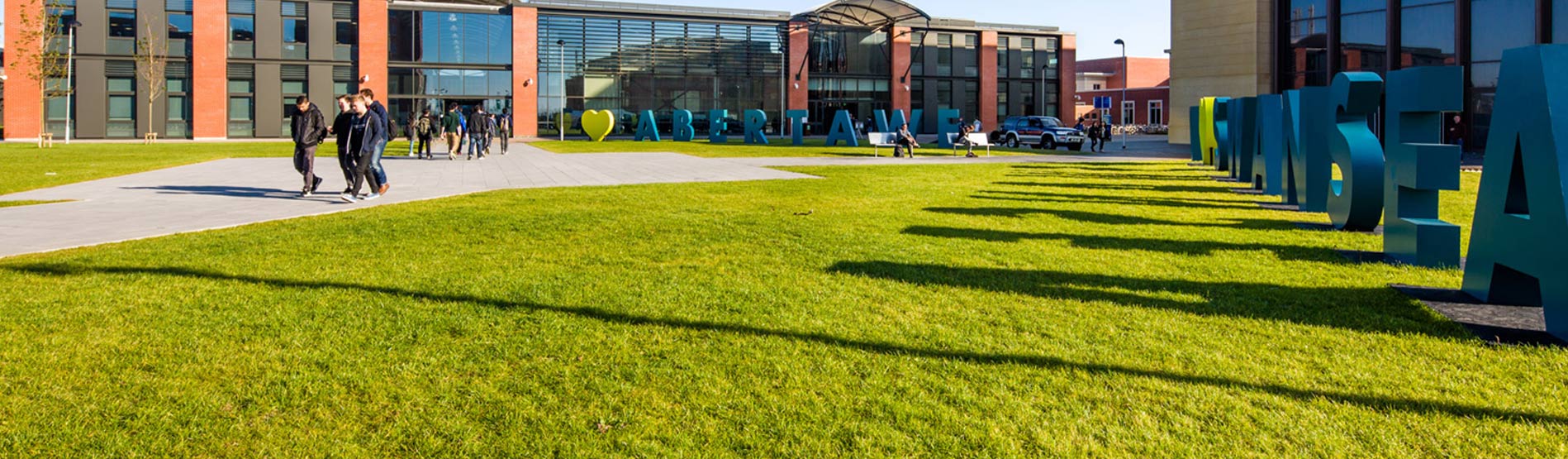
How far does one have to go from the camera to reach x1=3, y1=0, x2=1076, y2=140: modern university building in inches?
2073

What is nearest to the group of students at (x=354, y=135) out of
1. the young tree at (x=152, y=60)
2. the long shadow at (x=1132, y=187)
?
the long shadow at (x=1132, y=187)

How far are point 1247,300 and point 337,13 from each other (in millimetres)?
55491

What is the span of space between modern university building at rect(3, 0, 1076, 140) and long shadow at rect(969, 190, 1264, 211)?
44385mm

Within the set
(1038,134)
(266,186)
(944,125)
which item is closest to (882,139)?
(944,125)

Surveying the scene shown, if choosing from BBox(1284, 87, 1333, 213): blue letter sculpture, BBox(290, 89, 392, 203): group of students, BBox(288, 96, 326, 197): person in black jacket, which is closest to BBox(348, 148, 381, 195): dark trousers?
BBox(290, 89, 392, 203): group of students

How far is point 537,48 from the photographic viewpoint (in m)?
58.9

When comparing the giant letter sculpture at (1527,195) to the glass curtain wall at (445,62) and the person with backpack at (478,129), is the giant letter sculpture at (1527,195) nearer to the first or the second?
the person with backpack at (478,129)

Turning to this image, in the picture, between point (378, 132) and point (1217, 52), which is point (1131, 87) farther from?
point (378, 132)

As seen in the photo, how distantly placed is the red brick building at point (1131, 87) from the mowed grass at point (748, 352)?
281 feet

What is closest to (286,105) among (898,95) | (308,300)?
(898,95)

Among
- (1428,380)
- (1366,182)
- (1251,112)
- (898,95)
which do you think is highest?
(898,95)

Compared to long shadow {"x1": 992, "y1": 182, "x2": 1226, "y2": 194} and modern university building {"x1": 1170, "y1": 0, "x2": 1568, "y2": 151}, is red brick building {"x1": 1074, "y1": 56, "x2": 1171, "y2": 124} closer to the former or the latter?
modern university building {"x1": 1170, "y1": 0, "x2": 1568, "y2": 151}

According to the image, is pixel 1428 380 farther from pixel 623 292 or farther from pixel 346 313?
pixel 346 313

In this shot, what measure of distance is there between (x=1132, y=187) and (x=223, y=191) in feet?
49.2
